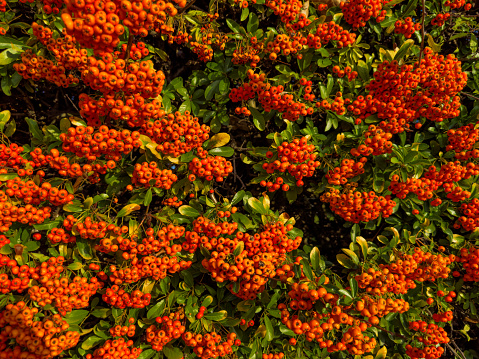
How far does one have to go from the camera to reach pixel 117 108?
86.1 inches

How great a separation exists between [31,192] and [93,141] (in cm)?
86

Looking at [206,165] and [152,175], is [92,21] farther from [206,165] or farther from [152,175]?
[206,165]

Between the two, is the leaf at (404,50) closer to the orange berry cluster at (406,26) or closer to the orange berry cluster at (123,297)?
the orange berry cluster at (406,26)

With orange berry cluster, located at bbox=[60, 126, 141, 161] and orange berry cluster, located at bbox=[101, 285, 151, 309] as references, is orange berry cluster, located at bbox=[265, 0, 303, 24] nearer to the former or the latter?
orange berry cluster, located at bbox=[60, 126, 141, 161]

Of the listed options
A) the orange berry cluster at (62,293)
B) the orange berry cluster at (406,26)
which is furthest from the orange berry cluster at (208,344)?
the orange berry cluster at (406,26)

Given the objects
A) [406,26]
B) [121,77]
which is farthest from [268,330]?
[406,26]

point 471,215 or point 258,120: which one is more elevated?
point 258,120

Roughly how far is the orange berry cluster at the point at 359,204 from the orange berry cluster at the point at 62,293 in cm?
287

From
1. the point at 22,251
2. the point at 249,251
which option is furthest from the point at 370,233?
the point at 22,251

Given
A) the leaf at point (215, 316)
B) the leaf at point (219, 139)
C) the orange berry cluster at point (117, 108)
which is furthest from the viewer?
Result: the leaf at point (219, 139)

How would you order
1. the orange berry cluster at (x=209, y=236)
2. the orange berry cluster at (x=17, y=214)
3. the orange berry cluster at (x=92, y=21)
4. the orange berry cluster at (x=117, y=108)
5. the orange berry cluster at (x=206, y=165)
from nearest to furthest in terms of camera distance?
the orange berry cluster at (x=92, y=21)
the orange berry cluster at (x=117, y=108)
the orange berry cluster at (x=17, y=214)
the orange berry cluster at (x=209, y=236)
the orange berry cluster at (x=206, y=165)

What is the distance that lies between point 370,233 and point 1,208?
4565 millimetres

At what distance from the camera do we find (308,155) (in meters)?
2.93

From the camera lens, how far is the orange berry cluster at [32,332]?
7.93ft
